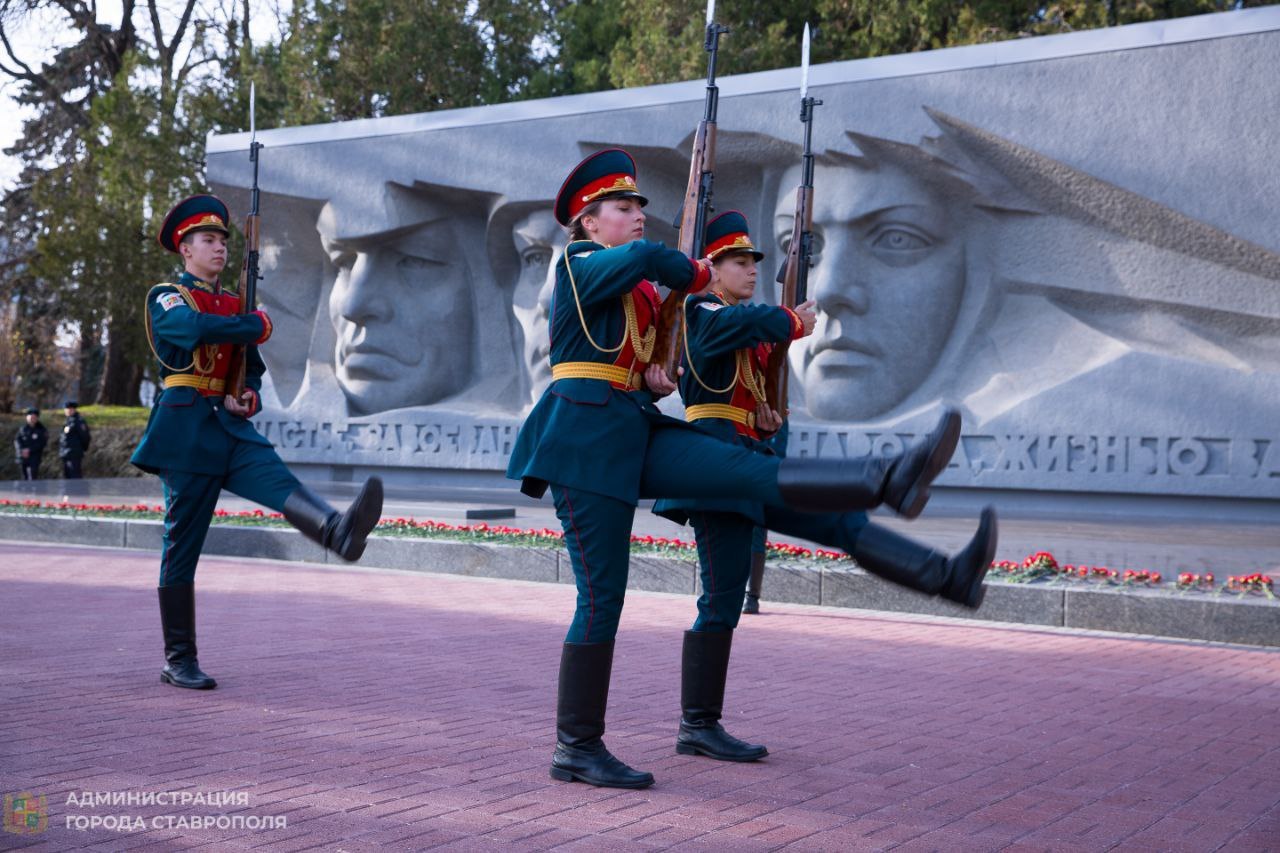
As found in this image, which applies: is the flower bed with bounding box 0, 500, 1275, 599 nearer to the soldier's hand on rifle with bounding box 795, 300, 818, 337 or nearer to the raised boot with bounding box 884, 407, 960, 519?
the soldier's hand on rifle with bounding box 795, 300, 818, 337

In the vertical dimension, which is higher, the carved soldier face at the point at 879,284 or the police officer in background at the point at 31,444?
the carved soldier face at the point at 879,284

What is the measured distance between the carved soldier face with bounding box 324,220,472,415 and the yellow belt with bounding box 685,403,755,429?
15.2m

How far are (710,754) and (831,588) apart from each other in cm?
449

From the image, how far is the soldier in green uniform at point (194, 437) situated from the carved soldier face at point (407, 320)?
13944 mm

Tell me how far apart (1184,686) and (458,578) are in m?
5.78

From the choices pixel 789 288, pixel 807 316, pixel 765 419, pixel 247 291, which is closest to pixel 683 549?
pixel 247 291

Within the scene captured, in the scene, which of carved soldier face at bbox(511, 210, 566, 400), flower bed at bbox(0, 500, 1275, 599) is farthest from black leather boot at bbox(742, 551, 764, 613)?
carved soldier face at bbox(511, 210, 566, 400)

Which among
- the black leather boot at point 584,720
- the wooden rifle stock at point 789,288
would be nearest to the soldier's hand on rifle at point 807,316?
the wooden rifle stock at point 789,288

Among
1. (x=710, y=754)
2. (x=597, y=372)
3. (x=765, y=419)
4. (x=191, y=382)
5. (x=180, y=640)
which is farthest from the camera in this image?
(x=191, y=382)

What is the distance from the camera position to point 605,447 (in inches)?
166

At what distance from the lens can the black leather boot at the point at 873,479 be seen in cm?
390

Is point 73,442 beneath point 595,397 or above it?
beneath

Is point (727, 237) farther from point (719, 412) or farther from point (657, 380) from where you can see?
point (657, 380)

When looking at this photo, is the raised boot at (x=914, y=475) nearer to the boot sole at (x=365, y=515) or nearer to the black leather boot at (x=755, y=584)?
the boot sole at (x=365, y=515)
